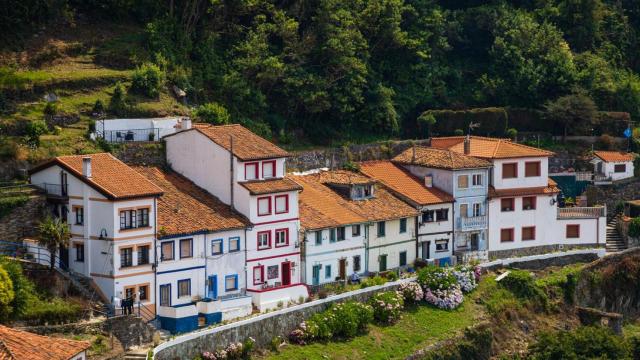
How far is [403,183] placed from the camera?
101 metres

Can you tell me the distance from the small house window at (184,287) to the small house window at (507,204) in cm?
2772

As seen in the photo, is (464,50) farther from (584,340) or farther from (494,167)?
(584,340)

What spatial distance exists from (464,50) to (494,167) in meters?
Answer: 28.8

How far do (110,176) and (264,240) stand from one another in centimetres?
1156

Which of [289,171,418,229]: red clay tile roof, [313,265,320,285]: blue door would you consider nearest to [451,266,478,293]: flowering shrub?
[289,171,418,229]: red clay tile roof

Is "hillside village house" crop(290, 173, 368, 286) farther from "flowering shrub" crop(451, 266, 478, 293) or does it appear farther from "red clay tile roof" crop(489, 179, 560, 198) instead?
"red clay tile roof" crop(489, 179, 560, 198)

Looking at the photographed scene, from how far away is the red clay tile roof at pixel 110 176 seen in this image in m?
78.1

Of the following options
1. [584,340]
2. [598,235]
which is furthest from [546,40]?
[584,340]

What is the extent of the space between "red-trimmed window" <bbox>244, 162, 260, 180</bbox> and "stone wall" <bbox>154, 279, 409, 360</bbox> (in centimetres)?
807

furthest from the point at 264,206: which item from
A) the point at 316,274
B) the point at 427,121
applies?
the point at 427,121

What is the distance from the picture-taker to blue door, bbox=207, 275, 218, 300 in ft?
275

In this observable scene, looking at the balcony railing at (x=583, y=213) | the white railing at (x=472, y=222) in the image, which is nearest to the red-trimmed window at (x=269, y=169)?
the white railing at (x=472, y=222)

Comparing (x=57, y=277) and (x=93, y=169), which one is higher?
(x=93, y=169)

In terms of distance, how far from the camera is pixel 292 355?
263ft
